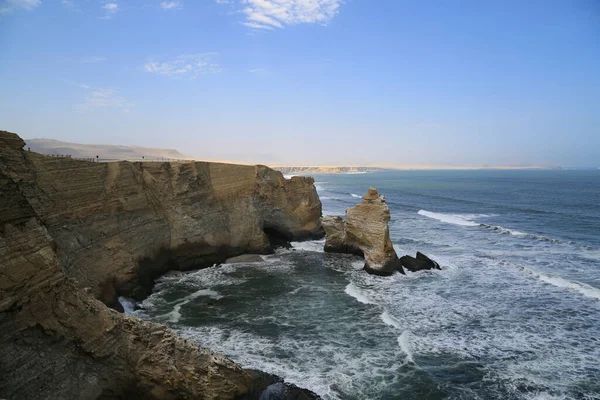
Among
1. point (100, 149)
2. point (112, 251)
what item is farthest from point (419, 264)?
point (100, 149)

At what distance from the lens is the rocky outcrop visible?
52.3ft

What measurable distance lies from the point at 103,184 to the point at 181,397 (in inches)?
499

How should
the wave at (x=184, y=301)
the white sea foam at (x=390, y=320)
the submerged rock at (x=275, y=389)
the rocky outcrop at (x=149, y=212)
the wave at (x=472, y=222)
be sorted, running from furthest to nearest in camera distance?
the wave at (x=472, y=222)
the wave at (x=184, y=301)
the white sea foam at (x=390, y=320)
the rocky outcrop at (x=149, y=212)
the submerged rock at (x=275, y=389)

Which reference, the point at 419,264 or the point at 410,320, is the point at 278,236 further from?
the point at 410,320

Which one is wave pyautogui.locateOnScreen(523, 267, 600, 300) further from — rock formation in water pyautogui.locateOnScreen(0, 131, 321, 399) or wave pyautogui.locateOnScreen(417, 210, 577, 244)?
rock formation in water pyautogui.locateOnScreen(0, 131, 321, 399)

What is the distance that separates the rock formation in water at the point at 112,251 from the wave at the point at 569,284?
16218 millimetres

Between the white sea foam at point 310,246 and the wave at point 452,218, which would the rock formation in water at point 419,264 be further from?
the wave at point 452,218

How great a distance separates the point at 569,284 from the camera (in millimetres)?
21531

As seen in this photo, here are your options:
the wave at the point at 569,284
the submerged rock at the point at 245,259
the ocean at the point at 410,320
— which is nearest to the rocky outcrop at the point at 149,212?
the submerged rock at the point at 245,259

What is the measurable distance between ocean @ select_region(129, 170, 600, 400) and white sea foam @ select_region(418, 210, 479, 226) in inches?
472

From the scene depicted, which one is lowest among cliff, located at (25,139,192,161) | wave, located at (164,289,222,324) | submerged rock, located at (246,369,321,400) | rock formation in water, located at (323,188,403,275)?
wave, located at (164,289,222,324)

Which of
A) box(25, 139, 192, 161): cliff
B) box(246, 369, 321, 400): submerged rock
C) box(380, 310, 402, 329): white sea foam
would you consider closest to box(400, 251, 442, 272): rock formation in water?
box(380, 310, 402, 329): white sea foam

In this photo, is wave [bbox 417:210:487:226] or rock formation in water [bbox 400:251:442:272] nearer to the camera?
rock formation in water [bbox 400:251:442:272]

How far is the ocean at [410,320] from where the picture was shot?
12383mm
